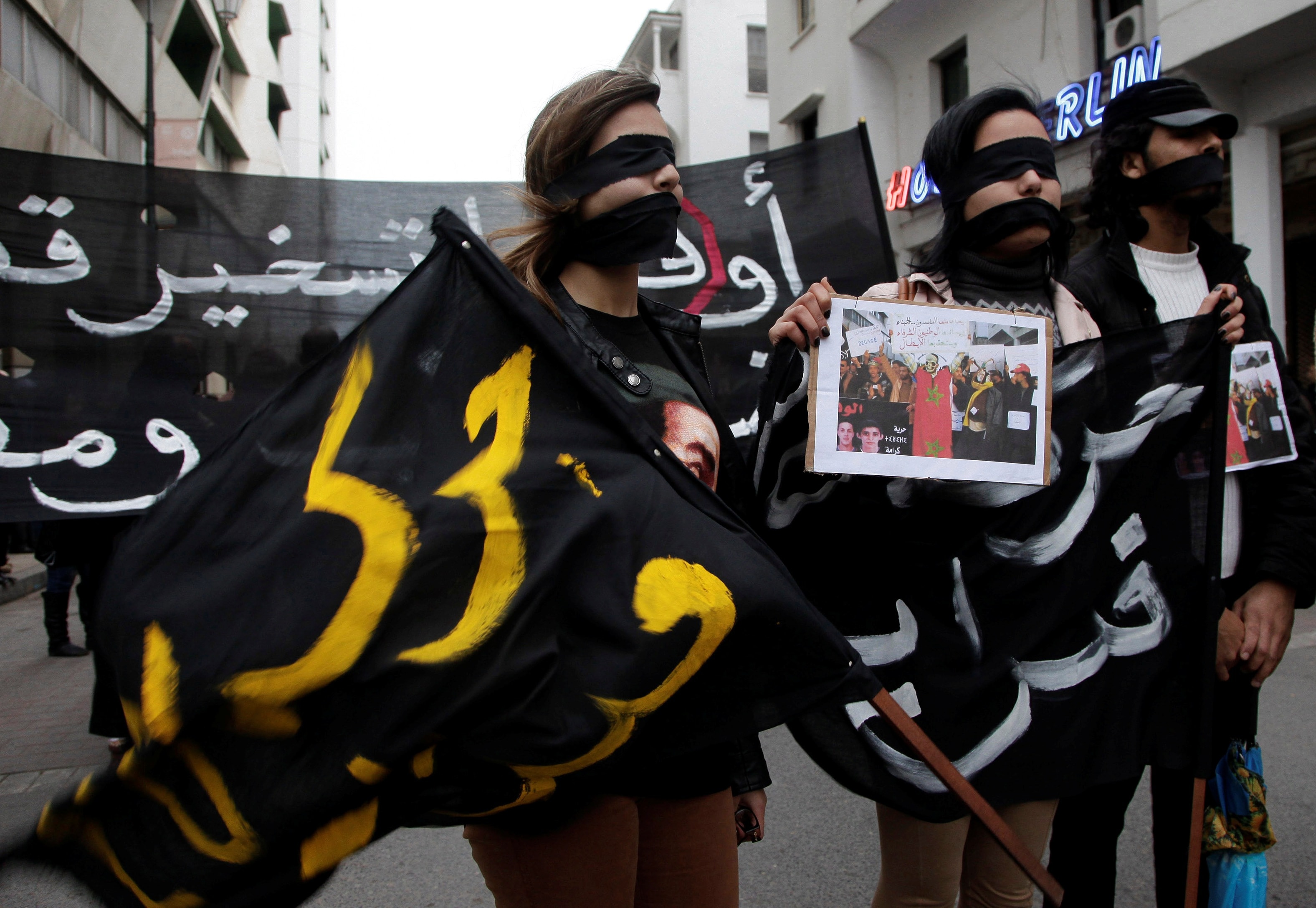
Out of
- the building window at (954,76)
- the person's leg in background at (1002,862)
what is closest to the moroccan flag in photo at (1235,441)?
the person's leg in background at (1002,862)

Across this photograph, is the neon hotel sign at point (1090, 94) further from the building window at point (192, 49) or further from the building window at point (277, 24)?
the building window at point (277, 24)

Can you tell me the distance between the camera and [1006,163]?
1880 mm

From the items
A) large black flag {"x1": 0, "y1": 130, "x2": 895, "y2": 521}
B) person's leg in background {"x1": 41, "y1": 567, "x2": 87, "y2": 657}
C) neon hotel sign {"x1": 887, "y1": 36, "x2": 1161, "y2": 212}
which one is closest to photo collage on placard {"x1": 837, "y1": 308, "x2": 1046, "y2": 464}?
large black flag {"x1": 0, "y1": 130, "x2": 895, "y2": 521}

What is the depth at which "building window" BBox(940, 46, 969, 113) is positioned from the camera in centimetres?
1340

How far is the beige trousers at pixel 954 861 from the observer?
5.62 feet

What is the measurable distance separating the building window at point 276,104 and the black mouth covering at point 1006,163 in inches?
1395

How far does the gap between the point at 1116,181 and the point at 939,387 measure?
39.8 inches

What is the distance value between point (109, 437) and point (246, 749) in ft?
10.6

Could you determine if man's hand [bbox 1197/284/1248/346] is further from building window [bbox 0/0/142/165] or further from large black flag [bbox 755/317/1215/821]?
building window [bbox 0/0/142/165]

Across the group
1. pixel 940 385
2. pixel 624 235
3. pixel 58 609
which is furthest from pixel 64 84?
pixel 940 385

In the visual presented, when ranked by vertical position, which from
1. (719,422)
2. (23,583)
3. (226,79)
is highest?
(226,79)

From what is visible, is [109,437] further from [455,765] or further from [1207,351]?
[1207,351]

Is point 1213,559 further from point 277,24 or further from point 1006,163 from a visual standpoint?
point 277,24

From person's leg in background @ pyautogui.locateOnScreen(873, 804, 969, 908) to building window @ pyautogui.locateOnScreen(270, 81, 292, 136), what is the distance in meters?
36.0
